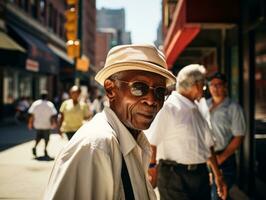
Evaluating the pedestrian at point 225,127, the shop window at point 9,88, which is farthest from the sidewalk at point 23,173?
the shop window at point 9,88

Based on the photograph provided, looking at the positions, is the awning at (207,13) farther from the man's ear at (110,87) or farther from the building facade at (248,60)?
the man's ear at (110,87)

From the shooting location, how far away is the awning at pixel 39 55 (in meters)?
23.8

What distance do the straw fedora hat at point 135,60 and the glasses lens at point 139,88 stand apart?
86mm

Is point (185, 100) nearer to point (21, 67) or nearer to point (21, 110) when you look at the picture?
point (21, 67)

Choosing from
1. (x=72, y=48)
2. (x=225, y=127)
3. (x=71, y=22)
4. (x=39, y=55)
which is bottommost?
(x=225, y=127)

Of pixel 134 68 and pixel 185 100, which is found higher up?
pixel 134 68

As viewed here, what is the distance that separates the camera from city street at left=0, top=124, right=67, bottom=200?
287 inches

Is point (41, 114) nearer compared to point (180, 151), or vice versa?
point (180, 151)

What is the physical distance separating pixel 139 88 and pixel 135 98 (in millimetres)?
56

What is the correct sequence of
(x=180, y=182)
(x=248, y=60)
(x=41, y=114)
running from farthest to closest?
(x=41, y=114)
(x=248, y=60)
(x=180, y=182)

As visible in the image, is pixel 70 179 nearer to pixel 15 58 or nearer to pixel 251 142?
pixel 251 142

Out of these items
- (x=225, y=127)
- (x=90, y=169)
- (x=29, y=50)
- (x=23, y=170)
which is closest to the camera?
(x=90, y=169)

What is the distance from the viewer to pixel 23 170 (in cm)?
938

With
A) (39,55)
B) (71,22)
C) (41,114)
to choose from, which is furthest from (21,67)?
(41,114)
